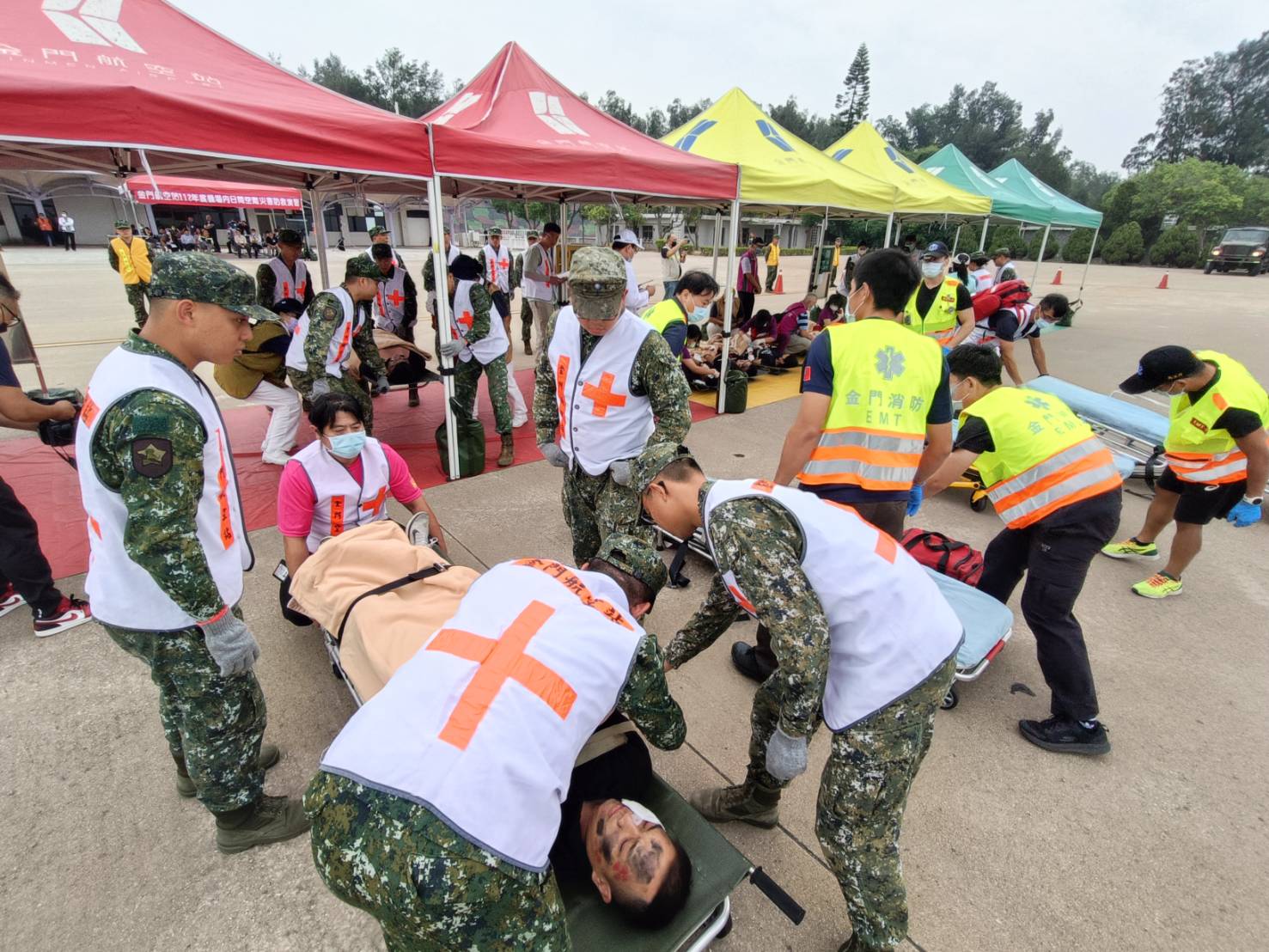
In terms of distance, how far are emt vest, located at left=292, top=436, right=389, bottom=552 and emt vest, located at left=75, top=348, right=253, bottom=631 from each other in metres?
0.93

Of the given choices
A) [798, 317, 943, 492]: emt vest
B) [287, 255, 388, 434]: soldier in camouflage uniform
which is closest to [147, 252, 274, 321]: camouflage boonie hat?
[798, 317, 943, 492]: emt vest

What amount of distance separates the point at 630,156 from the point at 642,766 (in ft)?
16.5

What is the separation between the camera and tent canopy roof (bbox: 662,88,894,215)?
668 centimetres

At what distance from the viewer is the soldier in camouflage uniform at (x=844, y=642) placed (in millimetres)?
1429

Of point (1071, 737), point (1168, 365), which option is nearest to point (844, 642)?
point (1071, 737)

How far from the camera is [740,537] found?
143cm

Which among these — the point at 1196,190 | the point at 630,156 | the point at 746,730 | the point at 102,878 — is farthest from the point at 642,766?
the point at 1196,190

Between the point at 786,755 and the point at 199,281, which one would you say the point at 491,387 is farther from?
the point at 786,755

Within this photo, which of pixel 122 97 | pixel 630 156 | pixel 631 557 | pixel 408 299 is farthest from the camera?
pixel 408 299

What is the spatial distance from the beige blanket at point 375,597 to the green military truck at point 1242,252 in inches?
1653

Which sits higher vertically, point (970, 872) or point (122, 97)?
point (122, 97)

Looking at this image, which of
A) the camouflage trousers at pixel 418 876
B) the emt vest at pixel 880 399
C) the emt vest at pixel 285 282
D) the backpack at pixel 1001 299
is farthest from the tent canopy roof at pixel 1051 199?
the camouflage trousers at pixel 418 876

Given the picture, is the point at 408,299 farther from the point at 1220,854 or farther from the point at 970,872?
the point at 1220,854

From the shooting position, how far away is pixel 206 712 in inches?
72.6
